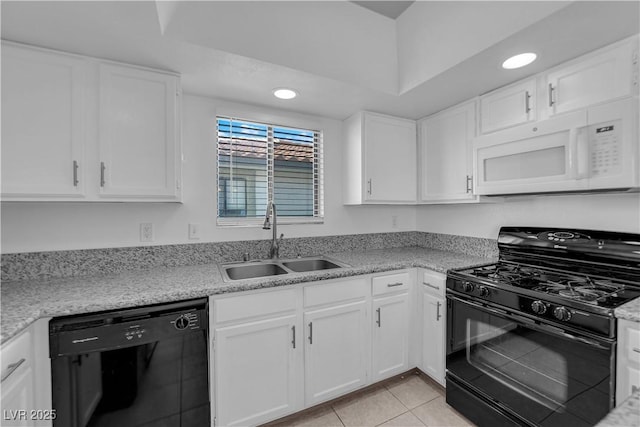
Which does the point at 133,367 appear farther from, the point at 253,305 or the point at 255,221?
the point at 255,221

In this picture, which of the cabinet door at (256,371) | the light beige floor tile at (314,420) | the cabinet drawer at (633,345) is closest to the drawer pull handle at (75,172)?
the cabinet door at (256,371)

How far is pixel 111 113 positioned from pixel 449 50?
1988 mm

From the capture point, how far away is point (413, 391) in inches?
81.7

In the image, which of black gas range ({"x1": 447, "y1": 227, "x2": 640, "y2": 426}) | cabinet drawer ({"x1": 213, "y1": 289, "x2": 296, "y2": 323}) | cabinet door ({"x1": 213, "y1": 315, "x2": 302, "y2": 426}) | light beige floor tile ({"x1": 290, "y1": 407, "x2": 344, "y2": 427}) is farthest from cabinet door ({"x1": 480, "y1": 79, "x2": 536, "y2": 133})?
light beige floor tile ({"x1": 290, "y1": 407, "x2": 344, "y2": 427})

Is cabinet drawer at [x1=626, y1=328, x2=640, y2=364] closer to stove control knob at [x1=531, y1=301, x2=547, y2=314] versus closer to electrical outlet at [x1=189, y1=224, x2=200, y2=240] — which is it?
stove control knob at [x1=531, y1=301, x2=547, y2=314]

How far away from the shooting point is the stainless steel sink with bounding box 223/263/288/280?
80.3 inches

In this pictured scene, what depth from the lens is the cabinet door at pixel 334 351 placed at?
1.80 meters

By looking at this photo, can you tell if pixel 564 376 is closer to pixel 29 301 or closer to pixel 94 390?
pixel 94 390

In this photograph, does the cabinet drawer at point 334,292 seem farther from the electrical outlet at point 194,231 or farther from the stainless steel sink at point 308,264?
the electrical outlet at point 194,231

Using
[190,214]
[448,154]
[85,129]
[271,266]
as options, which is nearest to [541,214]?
[448,154]

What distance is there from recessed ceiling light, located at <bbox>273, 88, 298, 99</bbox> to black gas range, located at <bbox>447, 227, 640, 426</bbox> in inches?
65.8

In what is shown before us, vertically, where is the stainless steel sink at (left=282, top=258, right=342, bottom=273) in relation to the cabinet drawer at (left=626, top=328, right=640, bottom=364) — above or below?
above

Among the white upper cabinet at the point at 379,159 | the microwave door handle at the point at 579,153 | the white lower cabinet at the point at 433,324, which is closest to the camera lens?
the microwave door handle at the point at 579,153

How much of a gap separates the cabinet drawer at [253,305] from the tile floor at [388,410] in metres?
0.73
